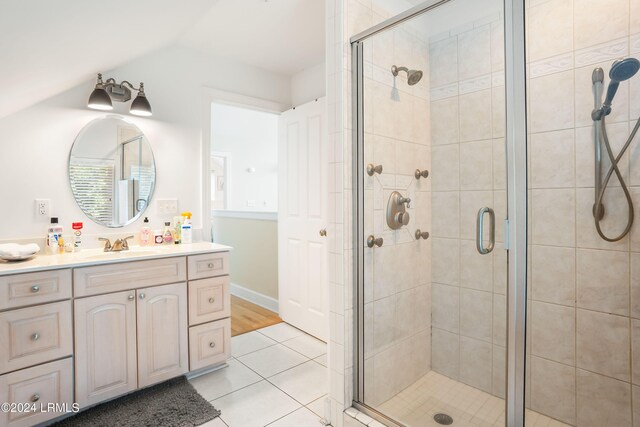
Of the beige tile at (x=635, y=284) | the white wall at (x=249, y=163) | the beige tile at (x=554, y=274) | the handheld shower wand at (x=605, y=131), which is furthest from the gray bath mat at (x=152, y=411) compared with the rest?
the white wall at (x=249, y=163)

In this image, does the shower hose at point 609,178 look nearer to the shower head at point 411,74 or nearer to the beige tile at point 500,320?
the beige tile at point 500,320

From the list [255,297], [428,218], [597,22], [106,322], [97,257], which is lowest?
[255,297]

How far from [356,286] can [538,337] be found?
3.38 feet

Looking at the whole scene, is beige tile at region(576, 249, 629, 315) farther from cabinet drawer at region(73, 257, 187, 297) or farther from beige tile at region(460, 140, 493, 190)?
cabinet drawer at region(73, 257, 187, 297)

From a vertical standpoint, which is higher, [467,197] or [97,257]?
[467,197]

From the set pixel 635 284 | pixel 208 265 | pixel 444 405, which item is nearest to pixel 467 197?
pixel 635 284

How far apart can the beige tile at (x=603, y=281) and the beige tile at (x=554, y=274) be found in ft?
0.11

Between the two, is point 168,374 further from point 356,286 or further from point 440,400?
point 440,400

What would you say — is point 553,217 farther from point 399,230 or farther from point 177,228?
point 177,228

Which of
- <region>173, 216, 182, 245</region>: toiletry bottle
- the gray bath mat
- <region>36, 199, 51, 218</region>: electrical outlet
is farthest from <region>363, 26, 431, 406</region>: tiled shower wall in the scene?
<region>36, 199, 51, 218</region>: electrical outlet

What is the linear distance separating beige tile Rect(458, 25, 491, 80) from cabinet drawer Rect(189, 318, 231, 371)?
7.06ft

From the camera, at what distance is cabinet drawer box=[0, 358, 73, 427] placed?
5.05 feet

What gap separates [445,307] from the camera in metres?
1.89

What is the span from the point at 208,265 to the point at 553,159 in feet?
6.97
